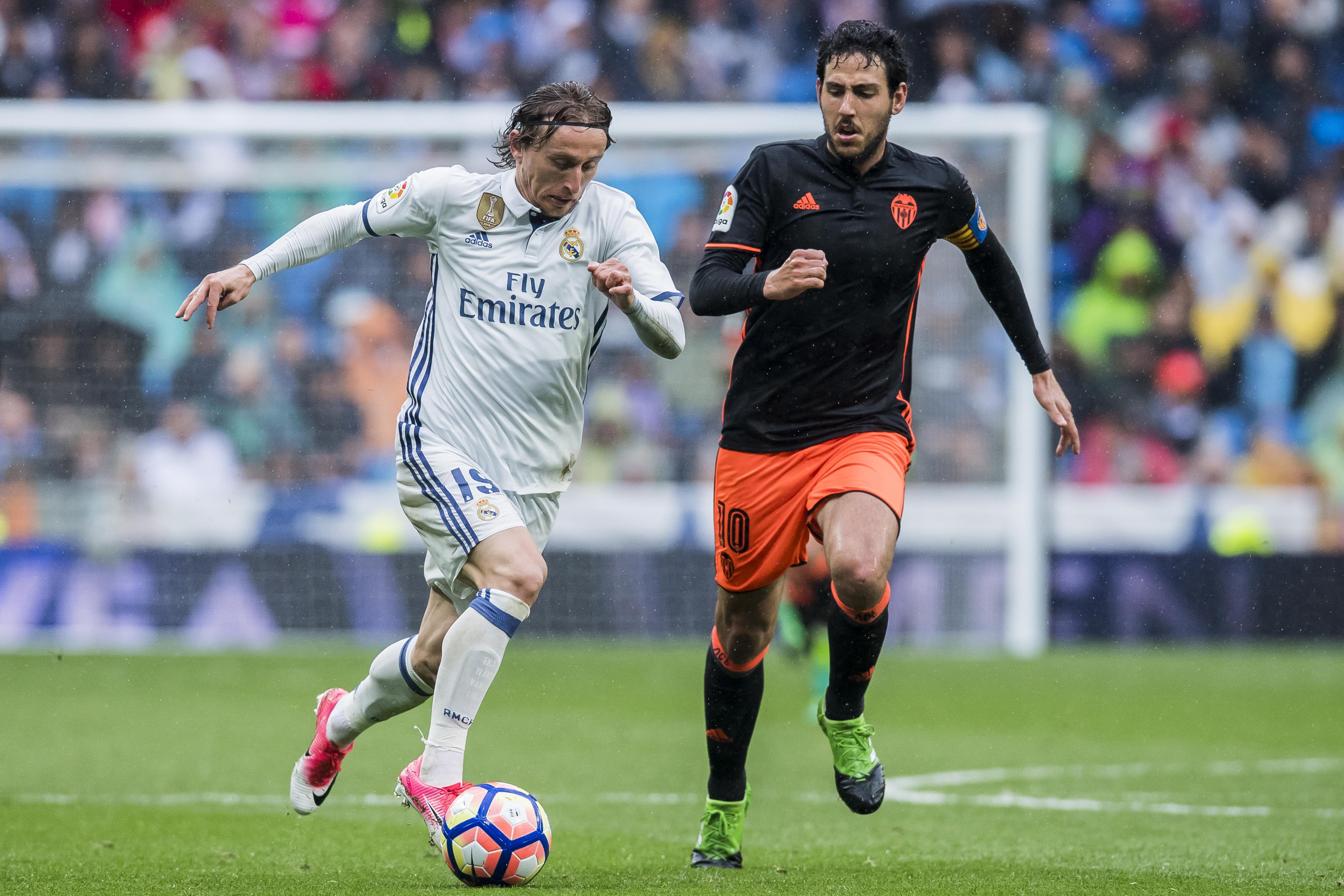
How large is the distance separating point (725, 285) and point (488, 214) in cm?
84

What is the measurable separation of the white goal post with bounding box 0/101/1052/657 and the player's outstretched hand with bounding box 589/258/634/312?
24.0 ft

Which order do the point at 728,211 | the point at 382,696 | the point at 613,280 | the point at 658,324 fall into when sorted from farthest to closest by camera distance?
the point at 382,696 < the point at 728,211 < the point at 658,324 < the point at 613,280

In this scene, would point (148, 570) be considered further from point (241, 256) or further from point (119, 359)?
point (241, 256)

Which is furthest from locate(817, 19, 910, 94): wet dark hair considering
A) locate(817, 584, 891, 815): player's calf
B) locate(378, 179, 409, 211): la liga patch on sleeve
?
locate(817, 584, 891, 815): player's calf

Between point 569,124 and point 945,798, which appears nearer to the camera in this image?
point 569,124

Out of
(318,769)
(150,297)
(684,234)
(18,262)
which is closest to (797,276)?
(318,769)

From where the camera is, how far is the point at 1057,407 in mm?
5898

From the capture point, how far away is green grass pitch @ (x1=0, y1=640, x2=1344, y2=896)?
207 inches

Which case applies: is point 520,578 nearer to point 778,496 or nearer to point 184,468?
point 778,496

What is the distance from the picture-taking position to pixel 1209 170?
1612 cm

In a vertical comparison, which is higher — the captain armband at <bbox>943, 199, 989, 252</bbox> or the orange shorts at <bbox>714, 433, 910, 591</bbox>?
the captain armband at <bbox>943, 199, 989, 252</bbox>

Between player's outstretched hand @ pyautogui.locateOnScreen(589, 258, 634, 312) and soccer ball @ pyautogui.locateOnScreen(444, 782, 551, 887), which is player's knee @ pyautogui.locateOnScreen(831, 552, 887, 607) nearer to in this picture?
player's outstretched hand @ pyautogui.locateOnScreen(589, 258, 634, 312)

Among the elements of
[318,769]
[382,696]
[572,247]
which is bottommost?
[318,769]

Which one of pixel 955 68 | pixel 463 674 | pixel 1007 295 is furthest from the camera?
pixel 955 68
